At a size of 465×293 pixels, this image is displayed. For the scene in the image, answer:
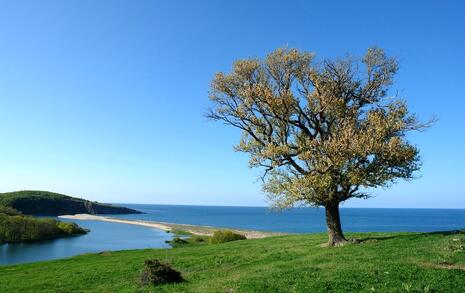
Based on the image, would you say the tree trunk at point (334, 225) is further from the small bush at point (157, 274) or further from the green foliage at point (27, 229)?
the green foliage at point (27, 229)

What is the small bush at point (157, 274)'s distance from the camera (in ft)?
72.2

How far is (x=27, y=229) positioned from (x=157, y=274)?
108m

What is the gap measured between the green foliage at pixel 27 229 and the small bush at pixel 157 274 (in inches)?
4002

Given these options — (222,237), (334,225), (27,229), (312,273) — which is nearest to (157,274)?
(312,273)

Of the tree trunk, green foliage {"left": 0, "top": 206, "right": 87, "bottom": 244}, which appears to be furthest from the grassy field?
green foliage {"left": 0, "top": 206, "right": 87, "bottom": 244}

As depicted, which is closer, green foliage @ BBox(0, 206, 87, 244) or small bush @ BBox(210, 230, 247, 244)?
small bush @ BBox(210, 230, 247, 244)

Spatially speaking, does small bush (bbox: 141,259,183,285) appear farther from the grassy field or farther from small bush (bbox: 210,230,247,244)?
small bush (bbox: 210,230,247,244)

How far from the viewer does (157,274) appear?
22.2 meters

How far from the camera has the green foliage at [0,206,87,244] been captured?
110500 millimetres

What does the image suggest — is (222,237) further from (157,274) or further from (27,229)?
(27,229)

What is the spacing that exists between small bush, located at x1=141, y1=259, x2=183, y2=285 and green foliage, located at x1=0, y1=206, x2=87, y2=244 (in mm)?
101663

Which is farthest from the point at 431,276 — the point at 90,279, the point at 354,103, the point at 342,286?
the point at 90,279

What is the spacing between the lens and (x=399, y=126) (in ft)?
100

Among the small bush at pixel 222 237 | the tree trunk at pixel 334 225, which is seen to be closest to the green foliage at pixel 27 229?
the small bush at pixel 222 237
